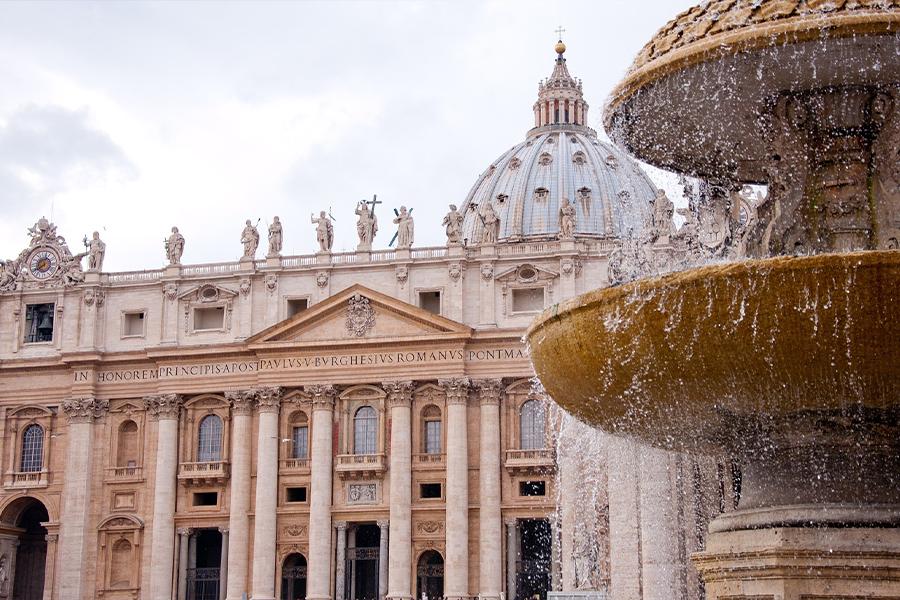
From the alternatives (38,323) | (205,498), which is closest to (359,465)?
(205,498)

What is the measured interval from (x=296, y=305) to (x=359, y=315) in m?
3.07

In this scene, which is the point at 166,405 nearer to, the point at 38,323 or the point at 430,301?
the point at 38,323

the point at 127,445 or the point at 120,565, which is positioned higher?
the point at 127,445

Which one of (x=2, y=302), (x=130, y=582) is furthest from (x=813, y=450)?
(x=2, y=302)

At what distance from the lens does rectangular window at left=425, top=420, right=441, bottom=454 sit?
5350 centimetres

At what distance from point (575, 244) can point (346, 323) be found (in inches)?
366

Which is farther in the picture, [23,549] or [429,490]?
[23,549]

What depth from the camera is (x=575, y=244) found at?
174ft

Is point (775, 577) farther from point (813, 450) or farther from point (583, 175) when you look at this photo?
point (583, 175)

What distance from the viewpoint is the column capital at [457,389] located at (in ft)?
172

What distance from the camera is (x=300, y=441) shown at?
54844 millimetres

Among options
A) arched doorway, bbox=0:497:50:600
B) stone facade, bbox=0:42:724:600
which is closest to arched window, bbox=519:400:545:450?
stone facade, bbox=0:42:724:600

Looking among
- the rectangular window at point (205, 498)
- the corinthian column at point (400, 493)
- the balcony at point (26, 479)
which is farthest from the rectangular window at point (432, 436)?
the balcony at point (26, 479)

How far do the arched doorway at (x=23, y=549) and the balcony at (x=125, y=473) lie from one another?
3.99m
